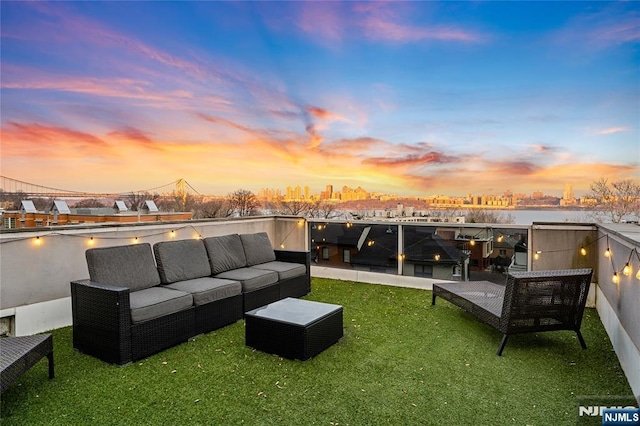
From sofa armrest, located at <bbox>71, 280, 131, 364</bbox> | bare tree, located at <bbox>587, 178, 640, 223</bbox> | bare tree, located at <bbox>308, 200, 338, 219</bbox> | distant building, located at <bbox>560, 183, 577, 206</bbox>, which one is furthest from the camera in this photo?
bare tree, located at <bbox>308, 200, 338, 219</bbox>

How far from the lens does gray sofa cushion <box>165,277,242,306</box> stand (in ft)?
13.0

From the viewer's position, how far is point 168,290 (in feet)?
12.9

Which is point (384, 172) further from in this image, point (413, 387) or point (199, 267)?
point (413, 387)

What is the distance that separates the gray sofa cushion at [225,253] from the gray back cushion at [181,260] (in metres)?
0.09

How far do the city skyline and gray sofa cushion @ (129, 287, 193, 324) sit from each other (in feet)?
21.0

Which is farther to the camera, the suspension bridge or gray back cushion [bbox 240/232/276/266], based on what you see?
the suspension bridge

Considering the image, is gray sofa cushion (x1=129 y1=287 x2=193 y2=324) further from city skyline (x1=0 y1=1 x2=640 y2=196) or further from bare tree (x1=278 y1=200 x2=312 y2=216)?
bare tree (x1=278 y1=200 x2=312 y2=216)

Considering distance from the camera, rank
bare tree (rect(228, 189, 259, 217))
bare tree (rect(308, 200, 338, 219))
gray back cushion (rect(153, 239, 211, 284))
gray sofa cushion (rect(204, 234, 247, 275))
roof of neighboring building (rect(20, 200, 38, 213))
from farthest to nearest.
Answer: bare tree (rect(228, 189, 259, 217)), bare tree (rect(308, 200, 338, 219)), roof of neighboring building (rect(20, 200, 38, 213)), gray sofa cushion (rect(204, 234, 247, 275)), gray back cushion (rect(153, 239, 211, 284))

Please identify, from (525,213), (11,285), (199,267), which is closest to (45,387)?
(11,285)

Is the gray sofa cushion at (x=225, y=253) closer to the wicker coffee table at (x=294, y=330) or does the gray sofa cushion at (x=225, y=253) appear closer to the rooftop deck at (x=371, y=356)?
the rooftop deck at (x=371, y=356)

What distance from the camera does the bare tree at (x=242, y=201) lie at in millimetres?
13037

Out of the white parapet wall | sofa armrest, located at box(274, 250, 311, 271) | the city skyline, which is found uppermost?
the city skyline

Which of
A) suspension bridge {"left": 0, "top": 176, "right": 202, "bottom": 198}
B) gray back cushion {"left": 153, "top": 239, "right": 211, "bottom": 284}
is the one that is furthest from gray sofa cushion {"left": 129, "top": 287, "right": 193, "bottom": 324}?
suspension bridge {"left": 0, "top": 176, "right": 202, "bottom": 198}

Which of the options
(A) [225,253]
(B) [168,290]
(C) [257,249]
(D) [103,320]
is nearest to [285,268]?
(C) [257,249]
